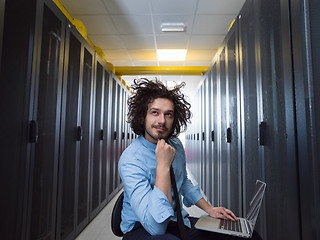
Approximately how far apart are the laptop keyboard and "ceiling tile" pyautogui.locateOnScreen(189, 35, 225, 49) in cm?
356

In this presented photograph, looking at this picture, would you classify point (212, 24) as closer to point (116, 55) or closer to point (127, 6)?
point (127, 6)

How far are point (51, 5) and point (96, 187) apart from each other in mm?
2289

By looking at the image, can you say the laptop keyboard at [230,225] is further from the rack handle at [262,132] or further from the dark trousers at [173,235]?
the rack handle at [262,132]

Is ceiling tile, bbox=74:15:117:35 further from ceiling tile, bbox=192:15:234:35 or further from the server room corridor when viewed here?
ceiling tile, bbox=192:15:234:35

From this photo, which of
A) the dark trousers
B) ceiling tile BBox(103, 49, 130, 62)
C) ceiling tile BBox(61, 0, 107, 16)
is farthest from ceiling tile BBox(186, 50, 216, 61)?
the dark trousers

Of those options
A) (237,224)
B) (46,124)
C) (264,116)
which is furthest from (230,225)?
(46,124)

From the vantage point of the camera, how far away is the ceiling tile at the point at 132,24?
3.40m

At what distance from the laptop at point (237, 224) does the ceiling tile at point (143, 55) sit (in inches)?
163

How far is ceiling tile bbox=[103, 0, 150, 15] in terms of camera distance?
3.01m

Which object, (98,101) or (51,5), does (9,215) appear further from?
(98,101)

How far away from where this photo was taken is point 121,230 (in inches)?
46.2

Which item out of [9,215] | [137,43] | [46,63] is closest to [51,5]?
[46,63]

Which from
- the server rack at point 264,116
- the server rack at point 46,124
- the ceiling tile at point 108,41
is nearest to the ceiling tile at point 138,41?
the ceiling tile at point 108,41

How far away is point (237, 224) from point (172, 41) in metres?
3.75
